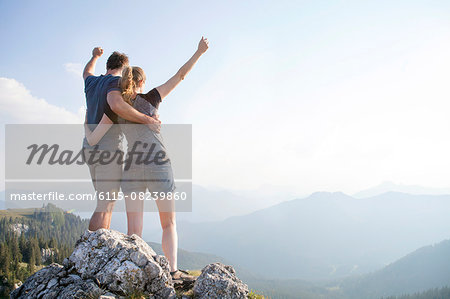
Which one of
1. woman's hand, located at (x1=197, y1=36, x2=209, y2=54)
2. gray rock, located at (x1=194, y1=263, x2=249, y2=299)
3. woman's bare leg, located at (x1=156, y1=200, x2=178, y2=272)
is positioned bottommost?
gray rock, located at (x1=194, y1=263, x2=249, y2=299)

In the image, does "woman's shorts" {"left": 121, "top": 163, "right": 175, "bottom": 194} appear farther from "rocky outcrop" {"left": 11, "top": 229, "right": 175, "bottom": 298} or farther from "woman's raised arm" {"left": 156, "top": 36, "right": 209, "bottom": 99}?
"woman's raised arm" {"left": 156, "top": 36, "right": 209, "bottom": 99}

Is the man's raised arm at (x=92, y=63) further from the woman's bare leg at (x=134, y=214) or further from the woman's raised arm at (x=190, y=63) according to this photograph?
the woman's bare leg at (x=134, y=214)

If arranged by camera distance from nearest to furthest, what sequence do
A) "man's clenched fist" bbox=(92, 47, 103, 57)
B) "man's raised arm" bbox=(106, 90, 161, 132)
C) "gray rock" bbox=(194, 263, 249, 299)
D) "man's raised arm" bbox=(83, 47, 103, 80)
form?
"gray rock" bbox=(194, 263, 249, 299), "man's raised arm" bbox=(106, 90, 161, 132), "man's raised arm" bbox=(83, 47, 103, 80), "man's clenched fist" bbox=(92, 47, 103, 57)

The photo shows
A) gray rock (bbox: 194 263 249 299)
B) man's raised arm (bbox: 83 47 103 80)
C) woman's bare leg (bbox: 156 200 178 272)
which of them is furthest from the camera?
man's raised arm (bbox: 83 47 103 80)

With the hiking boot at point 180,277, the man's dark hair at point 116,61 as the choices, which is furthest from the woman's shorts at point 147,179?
the man's dark hair at point 116,61

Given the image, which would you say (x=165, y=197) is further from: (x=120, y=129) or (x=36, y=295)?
(x=36, y=295)

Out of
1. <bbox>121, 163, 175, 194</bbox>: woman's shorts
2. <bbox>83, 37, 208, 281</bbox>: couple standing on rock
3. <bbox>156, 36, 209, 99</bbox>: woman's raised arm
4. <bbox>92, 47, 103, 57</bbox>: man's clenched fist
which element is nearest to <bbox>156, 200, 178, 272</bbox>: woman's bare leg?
<bbox>83, 37, 208, 281</bbox>: couple standing on rock

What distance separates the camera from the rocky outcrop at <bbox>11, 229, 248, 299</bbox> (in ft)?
15.5

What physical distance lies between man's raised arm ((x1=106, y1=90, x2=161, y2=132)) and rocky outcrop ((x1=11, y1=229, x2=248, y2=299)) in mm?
2181

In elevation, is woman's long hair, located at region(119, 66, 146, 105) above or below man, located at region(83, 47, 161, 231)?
above

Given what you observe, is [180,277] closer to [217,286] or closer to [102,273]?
[217,286]

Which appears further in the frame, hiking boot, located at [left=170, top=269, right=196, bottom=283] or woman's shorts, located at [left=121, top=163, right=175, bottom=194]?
hiking boot, located at [left=170, top=269, right=196, bottom=283]

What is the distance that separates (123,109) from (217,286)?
12.4ft

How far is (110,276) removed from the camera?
15.9 feet
